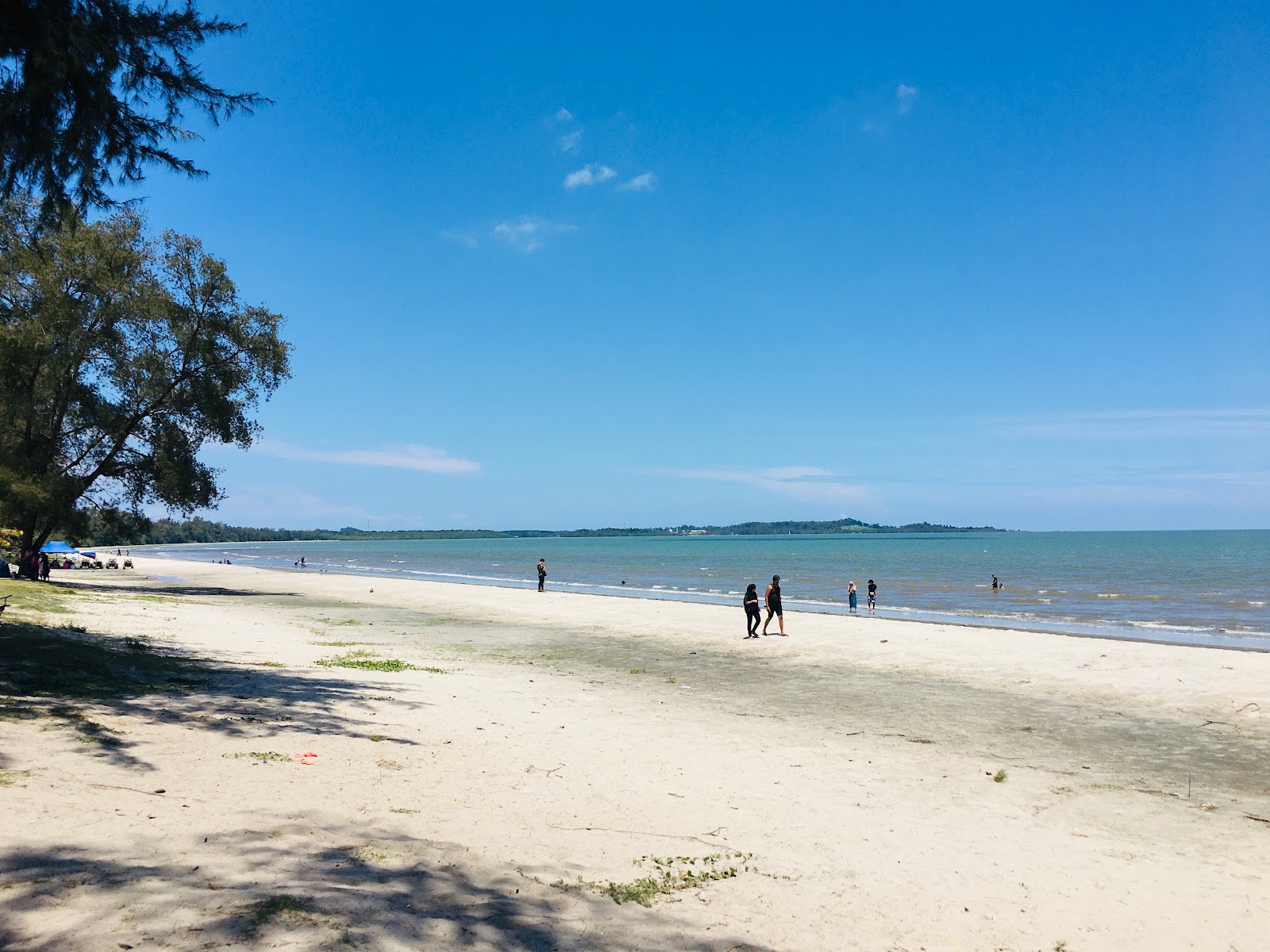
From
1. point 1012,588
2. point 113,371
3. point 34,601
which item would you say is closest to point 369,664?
point 34,601

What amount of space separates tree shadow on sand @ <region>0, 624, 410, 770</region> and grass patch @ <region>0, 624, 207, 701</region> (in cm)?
2

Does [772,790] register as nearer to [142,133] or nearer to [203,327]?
[142,133]

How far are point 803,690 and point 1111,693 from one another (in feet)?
20.0

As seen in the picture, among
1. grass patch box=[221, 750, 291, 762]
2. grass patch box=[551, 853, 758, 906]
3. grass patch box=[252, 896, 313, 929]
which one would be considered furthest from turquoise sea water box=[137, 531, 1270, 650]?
grass patch box=[252, 896, 313, 929]

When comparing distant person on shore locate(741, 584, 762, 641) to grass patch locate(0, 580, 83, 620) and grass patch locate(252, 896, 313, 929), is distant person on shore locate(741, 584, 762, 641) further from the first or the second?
grass patch locate(252, 896, 313, 929)

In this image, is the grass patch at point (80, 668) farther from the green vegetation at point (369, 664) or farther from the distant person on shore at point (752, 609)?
the distant person on shore at point (752, 609)

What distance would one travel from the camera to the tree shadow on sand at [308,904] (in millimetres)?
4332

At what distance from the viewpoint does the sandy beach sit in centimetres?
498

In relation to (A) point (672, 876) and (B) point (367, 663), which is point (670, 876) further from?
(B) point (367, 663)

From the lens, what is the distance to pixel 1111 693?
1605cm

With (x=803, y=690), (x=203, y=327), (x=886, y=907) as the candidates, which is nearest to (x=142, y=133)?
(x=886, y=907)

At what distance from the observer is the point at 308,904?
479 cm

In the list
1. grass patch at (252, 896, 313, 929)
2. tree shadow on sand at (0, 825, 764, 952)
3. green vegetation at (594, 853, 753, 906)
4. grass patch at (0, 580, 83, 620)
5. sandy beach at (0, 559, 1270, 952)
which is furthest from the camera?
grass patch at (0, 580, 83, 620)

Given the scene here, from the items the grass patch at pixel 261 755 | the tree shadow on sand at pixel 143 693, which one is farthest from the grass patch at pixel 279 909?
the grass patch at pixel 261 755
